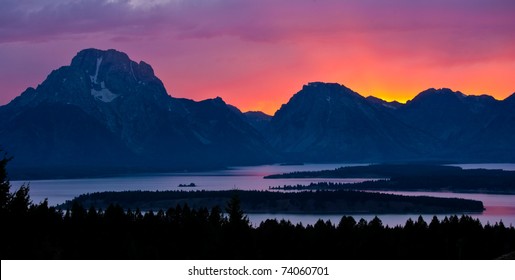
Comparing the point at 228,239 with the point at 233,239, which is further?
the point at 233,239

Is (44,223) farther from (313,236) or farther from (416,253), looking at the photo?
(416,253)

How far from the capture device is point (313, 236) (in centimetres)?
7088

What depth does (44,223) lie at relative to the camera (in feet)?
193

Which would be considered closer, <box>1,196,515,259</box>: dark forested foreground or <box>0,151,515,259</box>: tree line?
<box>0,151,515,259</box>: tree line

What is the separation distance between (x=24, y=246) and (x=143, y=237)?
40371 millimetres

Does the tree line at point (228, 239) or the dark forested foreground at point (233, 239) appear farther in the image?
the dark forested foreground at point (233, 239)

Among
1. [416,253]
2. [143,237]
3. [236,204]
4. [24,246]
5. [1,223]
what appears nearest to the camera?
[24,246]
